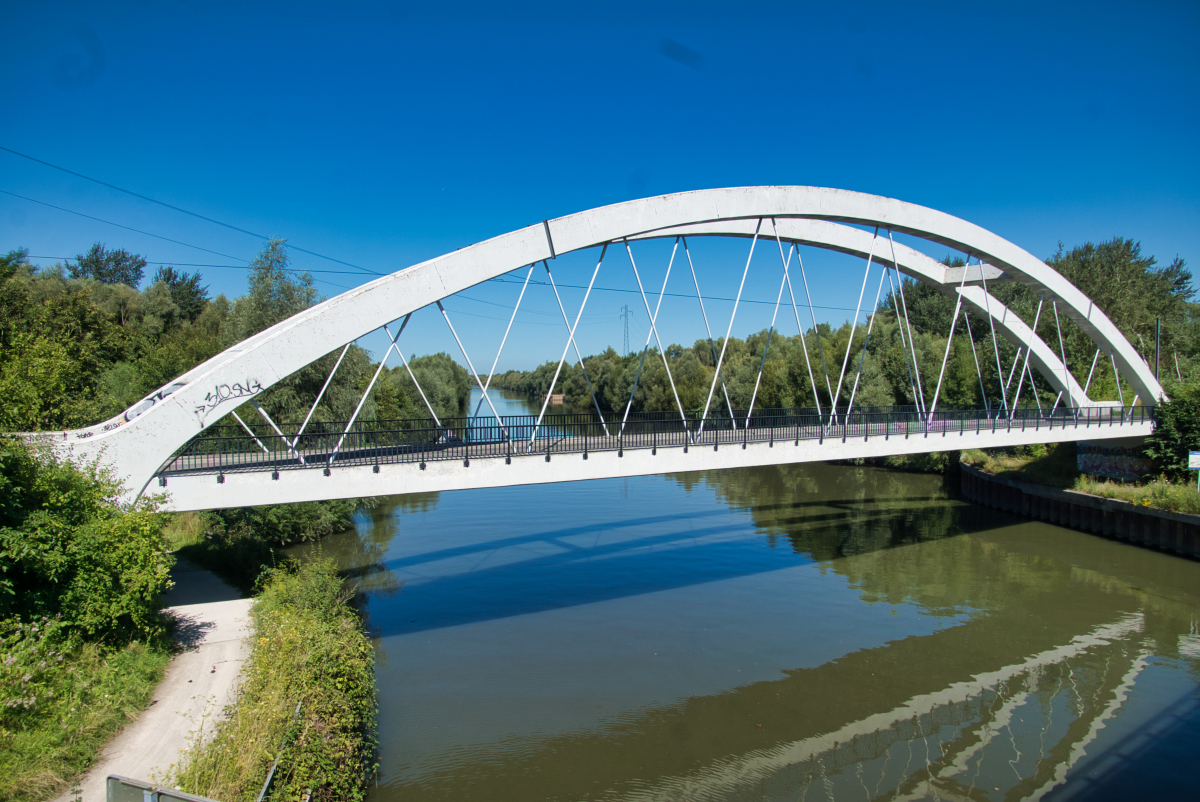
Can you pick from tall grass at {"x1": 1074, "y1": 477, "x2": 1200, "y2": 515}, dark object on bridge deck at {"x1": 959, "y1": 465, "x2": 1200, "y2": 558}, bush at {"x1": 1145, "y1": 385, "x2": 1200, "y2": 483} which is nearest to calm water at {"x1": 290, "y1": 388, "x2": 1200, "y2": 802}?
dark object on bridge deck at {"x1": 959, "y1": 465, "x2": 1200, "y2": 558}

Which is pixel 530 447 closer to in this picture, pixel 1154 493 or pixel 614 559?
pixel 614 559

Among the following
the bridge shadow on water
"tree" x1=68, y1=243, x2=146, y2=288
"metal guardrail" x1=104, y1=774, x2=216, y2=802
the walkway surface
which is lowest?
the bridge shadow on water

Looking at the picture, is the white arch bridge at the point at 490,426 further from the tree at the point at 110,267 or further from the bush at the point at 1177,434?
the tree at the point at 110,267

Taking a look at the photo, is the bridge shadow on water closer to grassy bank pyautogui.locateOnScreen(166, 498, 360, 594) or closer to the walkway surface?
grassy bank pyautogui.locateOnScreen(166, 498, 360, 594)

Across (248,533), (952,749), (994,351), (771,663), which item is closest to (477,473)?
(771,663)

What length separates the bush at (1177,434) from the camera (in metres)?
24.5

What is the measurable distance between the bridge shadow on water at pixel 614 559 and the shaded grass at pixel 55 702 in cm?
593

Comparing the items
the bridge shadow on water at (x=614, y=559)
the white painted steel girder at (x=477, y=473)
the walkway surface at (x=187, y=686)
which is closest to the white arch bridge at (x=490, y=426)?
the white painted steel girder at (x=477, y=473)

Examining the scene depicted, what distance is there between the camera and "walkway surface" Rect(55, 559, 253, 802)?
6.99 metres

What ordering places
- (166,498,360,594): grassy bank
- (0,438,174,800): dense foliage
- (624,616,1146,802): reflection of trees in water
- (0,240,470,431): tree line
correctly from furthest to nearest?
(0,240,470,431): tree line < (166,498,360,594): grassy bank < (624,616,1146,802): reflection of trees in water < (0,438,174,800): dense foliage

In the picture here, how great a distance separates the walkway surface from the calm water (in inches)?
105

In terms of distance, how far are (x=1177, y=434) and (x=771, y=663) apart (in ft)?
77.4

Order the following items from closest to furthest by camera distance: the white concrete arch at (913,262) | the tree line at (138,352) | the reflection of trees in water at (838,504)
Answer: the white concrete arch at (913,262) → the tree line at (138,352) → the reflection of trees in water at (838,504)

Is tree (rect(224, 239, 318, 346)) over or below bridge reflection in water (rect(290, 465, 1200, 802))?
Answer: over
